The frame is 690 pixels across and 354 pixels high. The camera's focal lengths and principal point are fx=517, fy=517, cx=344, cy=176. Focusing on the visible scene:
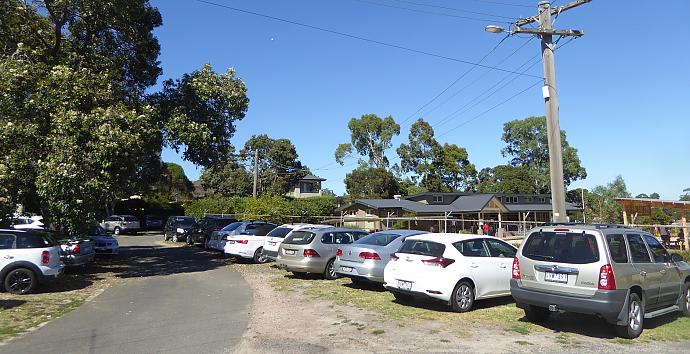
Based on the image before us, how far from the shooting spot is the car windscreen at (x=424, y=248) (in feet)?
32.9

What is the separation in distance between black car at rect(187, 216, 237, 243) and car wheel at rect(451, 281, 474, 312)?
18.7 m

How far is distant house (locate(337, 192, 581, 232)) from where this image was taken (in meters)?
48.5

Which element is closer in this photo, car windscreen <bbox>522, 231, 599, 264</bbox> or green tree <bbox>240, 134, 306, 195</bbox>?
car windscreen <bbox>522, 231, 599, 264</bbox>

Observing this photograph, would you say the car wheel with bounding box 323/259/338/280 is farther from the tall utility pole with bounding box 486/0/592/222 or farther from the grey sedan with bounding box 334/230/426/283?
the tall utility pole with bounding box 486/0/592/222

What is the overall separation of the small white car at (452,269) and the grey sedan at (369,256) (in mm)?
1589

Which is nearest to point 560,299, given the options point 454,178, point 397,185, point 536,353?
point 536,353

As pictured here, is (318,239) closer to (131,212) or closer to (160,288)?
(160,288)

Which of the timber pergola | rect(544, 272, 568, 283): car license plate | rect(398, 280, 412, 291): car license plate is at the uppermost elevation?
the timber pergola

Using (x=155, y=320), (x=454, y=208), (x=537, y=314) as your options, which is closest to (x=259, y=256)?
(x=155, y=320)

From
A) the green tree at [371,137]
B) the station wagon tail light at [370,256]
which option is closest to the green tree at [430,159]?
the green tree at [371,137]

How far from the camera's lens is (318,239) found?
582 inches

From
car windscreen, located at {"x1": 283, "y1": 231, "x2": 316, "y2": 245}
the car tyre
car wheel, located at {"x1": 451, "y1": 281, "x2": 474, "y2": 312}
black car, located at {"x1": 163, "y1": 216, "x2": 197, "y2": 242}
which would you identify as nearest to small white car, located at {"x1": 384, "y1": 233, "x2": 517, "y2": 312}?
car wheel, located at {"x1": 451, "y1": 281, "x2": 474, "y2": 312}

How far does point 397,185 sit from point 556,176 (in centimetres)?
5344

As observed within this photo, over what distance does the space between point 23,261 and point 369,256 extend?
805cm
